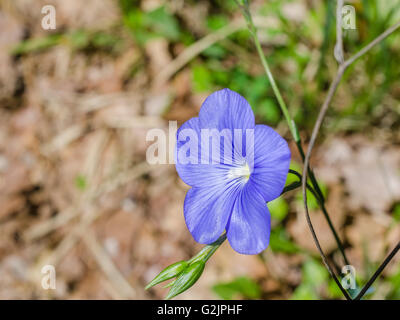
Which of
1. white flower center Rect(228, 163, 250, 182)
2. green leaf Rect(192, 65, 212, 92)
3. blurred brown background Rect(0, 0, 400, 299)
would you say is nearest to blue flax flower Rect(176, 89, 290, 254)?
white flower center Rect(228, 163, 250, 182)

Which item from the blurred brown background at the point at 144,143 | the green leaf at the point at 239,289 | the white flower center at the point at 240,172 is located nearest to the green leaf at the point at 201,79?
the blurred brown background at the point at 144,143

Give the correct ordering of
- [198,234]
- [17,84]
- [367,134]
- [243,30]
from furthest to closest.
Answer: [17,84]
[243,30]
[367,134]
[198,234]

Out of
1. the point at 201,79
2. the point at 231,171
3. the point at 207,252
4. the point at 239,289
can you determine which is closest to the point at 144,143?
the point at 201,79

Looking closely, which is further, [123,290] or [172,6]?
[172,6]

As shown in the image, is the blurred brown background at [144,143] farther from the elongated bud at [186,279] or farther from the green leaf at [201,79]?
the elongated bud at [186,279]

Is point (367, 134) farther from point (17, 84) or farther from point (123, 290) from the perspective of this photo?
point (17, 84)

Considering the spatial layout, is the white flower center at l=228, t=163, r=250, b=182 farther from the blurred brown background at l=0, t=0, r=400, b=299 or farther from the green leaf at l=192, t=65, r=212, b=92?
the green leaf at l=192, t=65, r=212, b=92
